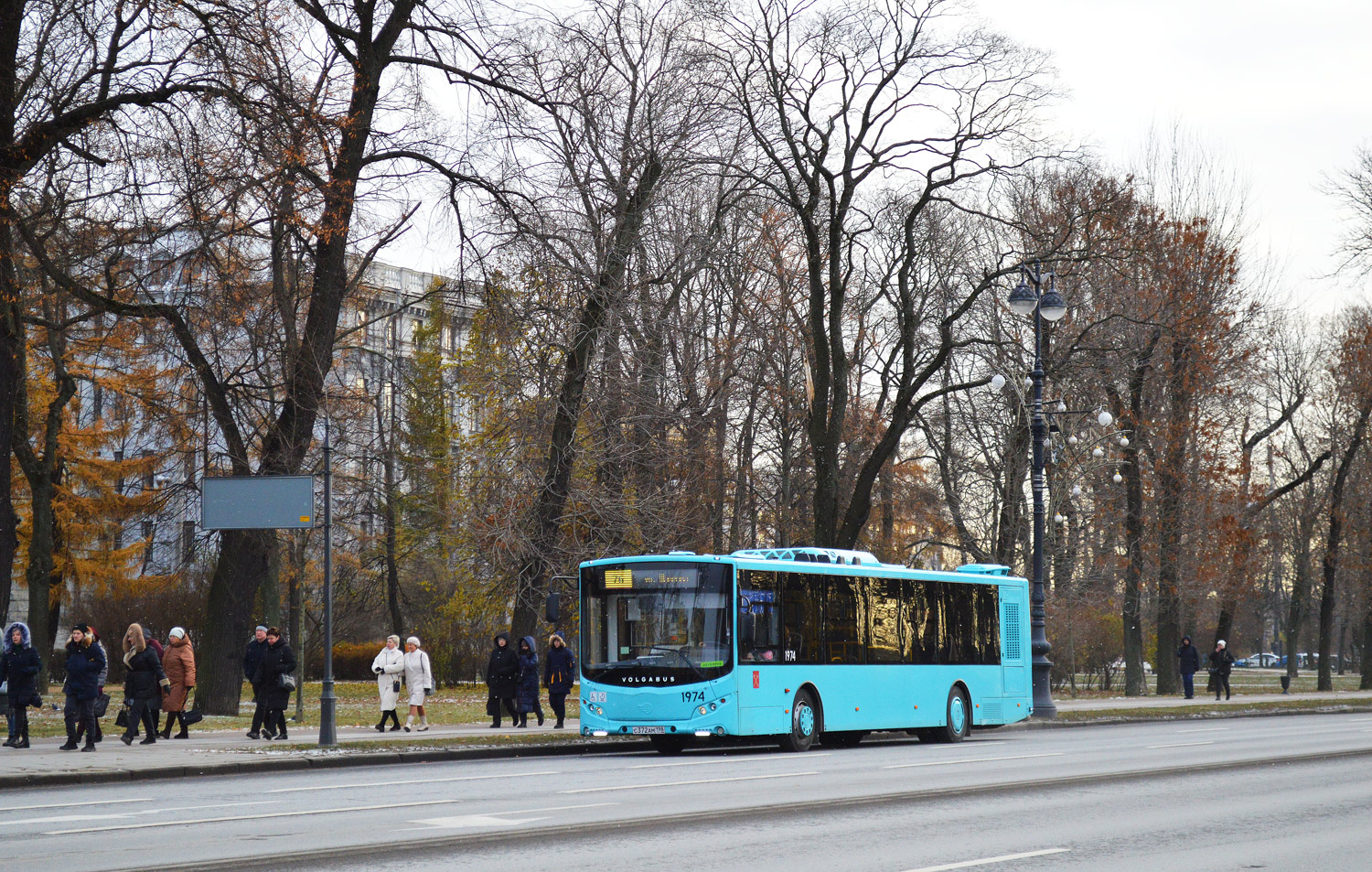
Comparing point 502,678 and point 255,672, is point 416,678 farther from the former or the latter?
point 255,672

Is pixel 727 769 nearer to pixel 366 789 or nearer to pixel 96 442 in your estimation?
pixel 366 789

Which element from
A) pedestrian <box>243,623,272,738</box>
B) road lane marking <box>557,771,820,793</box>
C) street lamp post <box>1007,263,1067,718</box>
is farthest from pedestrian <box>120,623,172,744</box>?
street lamp post <box>1007,263,1067,718</box>

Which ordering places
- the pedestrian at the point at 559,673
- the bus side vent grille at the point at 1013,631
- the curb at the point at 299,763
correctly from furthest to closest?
1. the bus side vent grille at the point at 1013,631
2. the pedestrian at the point at 559,673
3. the curb at the point at 299,763

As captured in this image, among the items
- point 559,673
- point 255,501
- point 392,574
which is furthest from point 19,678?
point 392,574

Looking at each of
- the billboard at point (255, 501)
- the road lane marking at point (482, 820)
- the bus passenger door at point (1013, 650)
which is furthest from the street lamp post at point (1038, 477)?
the road lane marking at point (482, 820)

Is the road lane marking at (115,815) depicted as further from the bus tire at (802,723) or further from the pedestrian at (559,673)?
the pedestrian at (559,673)

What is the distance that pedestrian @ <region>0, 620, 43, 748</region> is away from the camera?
20656 millimetres

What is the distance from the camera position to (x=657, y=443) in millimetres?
35906

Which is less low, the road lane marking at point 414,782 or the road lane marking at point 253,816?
the road lane marking at point 253,816

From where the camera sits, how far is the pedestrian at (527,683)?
27109mm

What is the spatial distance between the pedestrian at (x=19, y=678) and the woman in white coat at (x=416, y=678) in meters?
6.33

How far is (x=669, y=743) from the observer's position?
896 inches

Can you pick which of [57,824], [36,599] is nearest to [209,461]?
[36,599]

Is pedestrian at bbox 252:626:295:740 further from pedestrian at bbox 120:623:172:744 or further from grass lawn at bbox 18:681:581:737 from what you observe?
grass lawn at bbox 18:681:581:737
